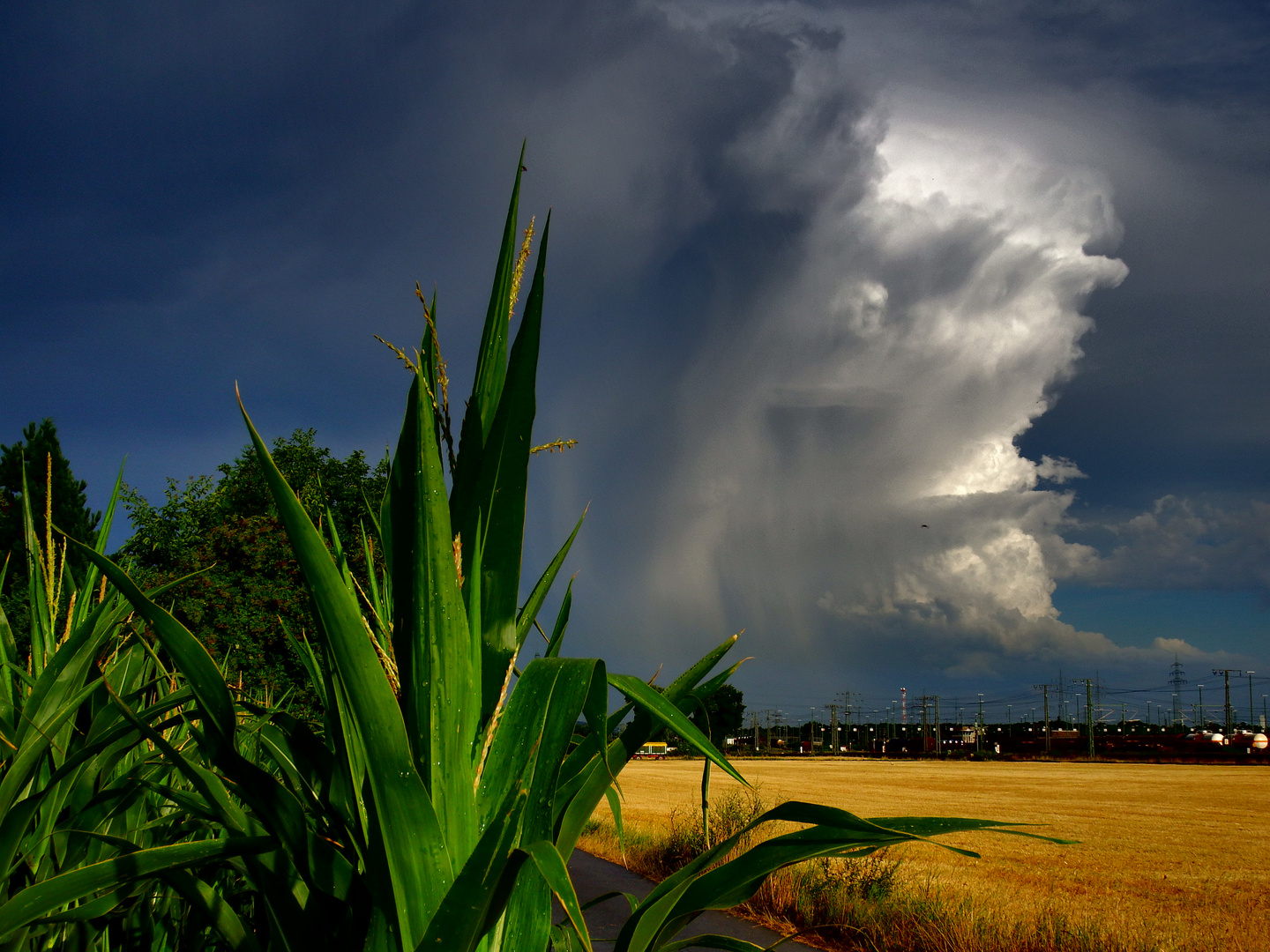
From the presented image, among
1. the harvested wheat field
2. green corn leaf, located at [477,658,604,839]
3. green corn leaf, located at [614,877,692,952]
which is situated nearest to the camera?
green corn leaf, located at [477,658,604,839]

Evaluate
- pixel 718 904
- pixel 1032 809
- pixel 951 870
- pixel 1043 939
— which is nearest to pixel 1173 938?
pixel 1043 939

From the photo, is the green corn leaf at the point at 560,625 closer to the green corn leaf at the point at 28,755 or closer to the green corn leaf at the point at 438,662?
the green corn leaf at the point at 438,662

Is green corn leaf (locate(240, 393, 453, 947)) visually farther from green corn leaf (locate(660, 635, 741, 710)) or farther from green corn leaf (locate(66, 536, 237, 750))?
green corn leaf (locate(660, 635, 741, 710))

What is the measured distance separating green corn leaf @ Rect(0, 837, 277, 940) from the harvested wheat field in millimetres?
5845

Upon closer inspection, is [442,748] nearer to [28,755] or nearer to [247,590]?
[28,755]

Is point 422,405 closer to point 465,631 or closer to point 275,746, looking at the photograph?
point 465,631

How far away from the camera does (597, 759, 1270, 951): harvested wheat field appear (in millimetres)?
8172

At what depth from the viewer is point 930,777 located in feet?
152

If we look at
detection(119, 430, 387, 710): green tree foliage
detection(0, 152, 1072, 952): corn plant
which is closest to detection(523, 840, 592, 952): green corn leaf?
detection(0, 152, 1072, 952): corn plant

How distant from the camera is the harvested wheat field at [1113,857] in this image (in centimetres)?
817

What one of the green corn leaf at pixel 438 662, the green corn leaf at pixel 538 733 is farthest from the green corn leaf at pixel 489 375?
the green corn leaf at pixel 538 733

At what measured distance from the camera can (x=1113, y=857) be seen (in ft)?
47.7

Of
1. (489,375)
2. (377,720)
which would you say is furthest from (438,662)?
(489,375)

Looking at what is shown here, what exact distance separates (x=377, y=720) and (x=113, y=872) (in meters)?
0.54
